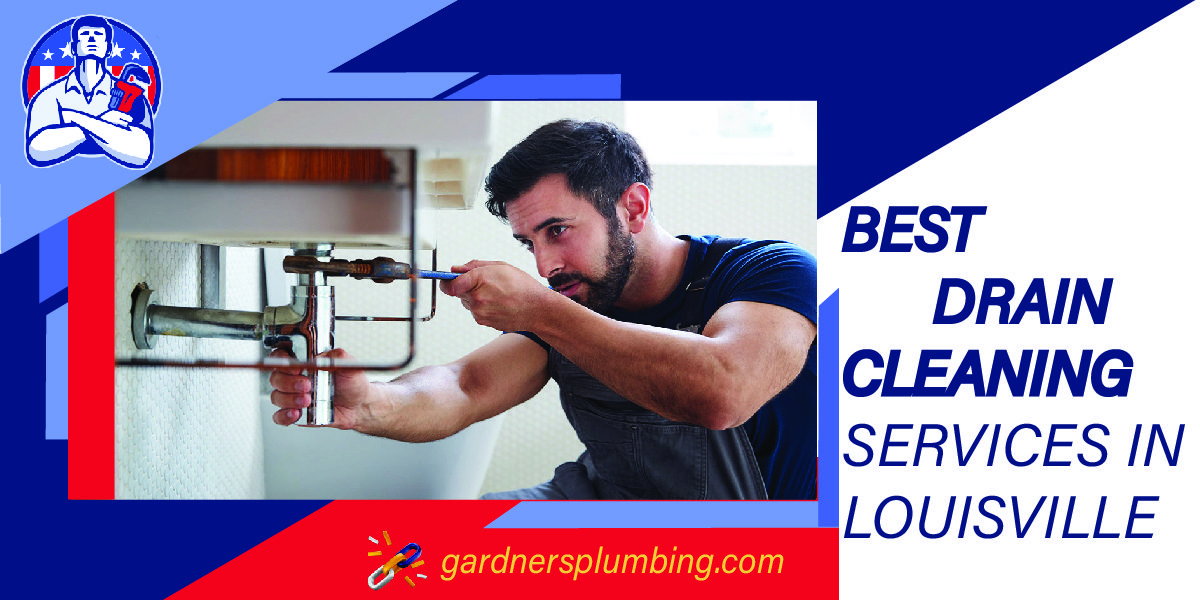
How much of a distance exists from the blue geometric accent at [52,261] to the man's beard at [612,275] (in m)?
0.49

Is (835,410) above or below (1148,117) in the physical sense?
below

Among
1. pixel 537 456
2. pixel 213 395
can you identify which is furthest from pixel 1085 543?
pixel 213 395

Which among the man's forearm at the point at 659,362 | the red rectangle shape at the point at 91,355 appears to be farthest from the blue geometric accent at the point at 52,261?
the man's forearm at the point at 659,362

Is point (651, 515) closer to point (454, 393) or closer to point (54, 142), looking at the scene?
point (454, 393)

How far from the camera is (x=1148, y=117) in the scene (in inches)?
34.4

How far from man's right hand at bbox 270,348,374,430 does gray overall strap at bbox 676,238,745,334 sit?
14.7 inches

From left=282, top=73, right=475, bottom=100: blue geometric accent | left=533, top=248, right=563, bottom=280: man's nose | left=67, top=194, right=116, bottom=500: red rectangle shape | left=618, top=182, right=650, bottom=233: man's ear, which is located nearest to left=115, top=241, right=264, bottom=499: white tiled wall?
left=67, top=194, right=116, bottom=500: red rectangle shape

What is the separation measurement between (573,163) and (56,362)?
1.84 feet

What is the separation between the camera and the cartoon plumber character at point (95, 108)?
80 cm

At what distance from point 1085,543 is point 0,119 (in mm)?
1129

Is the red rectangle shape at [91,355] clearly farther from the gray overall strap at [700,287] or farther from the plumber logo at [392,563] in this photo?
the gray overall strap at [700,287]

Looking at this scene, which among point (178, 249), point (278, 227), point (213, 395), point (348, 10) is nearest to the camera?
point (278, 227)

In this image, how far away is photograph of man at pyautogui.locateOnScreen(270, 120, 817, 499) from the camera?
36.2 inches

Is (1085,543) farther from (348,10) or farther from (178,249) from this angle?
(178,249)
